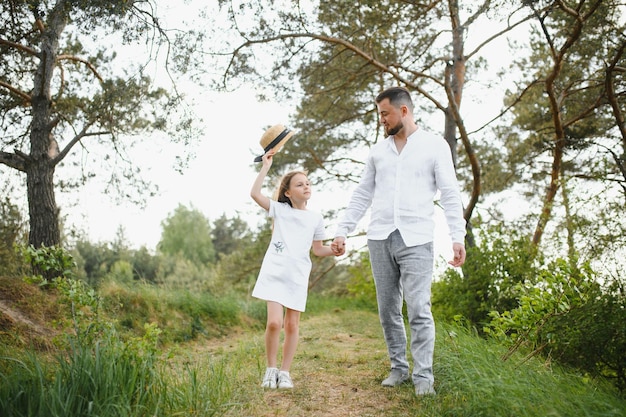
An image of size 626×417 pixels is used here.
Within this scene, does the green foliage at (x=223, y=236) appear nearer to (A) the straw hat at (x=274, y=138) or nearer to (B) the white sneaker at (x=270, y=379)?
(A) the straw hat at (x=274, y=138)

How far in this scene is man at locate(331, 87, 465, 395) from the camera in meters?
3.68

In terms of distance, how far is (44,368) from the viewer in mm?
3184

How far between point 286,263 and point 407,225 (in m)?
0.92

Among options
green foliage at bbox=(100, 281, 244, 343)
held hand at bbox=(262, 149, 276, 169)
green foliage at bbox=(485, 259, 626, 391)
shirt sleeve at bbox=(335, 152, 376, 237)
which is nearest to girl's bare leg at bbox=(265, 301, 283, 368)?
shirt sleeve at bbox=(335, 152, 376, 237)

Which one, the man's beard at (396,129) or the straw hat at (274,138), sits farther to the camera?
the straw hat at (274,138)

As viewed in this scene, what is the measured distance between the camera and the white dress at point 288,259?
4.05 meters

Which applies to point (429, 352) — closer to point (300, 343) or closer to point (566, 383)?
point (566, 383)

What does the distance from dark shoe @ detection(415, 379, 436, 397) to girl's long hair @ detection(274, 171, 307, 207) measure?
63.2 inches

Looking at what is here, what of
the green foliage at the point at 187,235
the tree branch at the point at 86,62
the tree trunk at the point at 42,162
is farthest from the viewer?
the green foliage at the point at 187,235

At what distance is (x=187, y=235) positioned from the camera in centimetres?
3691

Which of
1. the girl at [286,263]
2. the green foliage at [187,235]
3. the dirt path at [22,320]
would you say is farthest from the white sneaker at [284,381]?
the green foliage at [187,235]

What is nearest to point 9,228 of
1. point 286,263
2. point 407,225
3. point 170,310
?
point 170,310

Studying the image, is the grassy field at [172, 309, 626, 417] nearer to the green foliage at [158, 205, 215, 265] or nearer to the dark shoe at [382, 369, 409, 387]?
the dark shoe at [382, 369, 409, 387]

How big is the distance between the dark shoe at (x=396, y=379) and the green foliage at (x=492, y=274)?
2.68m
